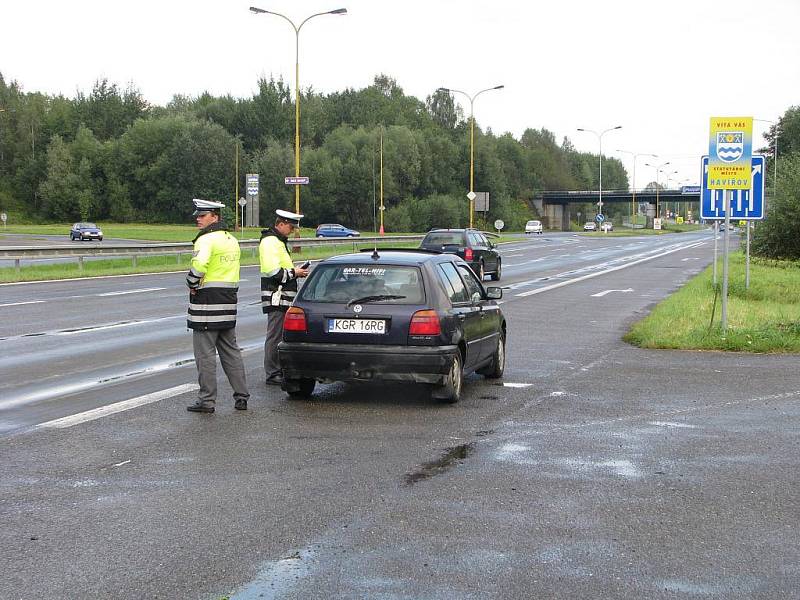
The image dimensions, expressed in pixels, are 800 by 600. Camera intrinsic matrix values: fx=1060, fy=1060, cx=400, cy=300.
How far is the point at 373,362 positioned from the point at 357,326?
363mm

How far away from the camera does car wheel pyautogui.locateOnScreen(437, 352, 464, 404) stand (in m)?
9.27

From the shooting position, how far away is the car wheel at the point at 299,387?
951cm

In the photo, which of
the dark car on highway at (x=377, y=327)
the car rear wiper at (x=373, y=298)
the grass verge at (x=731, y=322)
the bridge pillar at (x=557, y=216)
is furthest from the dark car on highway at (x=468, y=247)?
the bridge pillar at (x=557, y=216)

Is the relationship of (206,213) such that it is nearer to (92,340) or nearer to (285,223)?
(285,223)

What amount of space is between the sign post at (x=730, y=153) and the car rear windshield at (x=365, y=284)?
6.27 metres

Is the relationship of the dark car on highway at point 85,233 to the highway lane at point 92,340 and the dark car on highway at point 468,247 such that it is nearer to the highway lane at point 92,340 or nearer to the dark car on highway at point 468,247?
the dark car on highway at point 468,247

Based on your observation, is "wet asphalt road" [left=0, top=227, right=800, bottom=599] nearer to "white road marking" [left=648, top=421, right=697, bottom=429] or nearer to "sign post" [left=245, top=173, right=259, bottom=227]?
"white road marking" [left=648, top=421, right=697, bottom=429]

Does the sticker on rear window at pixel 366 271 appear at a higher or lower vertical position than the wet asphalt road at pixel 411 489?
higher

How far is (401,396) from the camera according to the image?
9.91 meters

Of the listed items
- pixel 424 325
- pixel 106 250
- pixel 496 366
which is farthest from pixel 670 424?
pixel 106 250

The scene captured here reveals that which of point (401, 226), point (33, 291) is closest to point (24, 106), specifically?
point (401, 226)

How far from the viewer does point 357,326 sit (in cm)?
923

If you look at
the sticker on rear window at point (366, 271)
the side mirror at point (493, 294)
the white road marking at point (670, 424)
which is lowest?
the white road marking at point (670, 424)

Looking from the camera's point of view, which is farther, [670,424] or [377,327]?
[377,327]
